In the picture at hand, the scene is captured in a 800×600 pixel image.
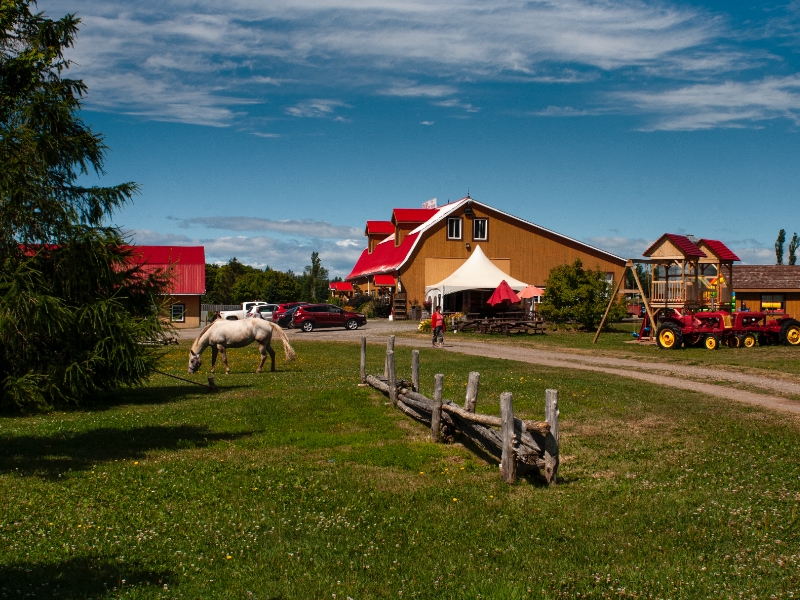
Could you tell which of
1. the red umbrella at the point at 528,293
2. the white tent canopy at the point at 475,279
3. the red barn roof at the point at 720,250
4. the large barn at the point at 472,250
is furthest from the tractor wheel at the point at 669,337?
the large barn at the point at 472,250

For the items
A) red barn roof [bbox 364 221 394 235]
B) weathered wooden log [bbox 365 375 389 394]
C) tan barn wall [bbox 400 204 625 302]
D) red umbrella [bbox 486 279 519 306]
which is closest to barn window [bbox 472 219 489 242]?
tan barn wall [bbox 400 204 625 302]

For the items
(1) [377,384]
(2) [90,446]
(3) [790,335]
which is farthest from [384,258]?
(2) [90,446]

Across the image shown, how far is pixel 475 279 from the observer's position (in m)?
51.1

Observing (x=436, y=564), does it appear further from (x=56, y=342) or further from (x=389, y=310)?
(x=389, y=310)

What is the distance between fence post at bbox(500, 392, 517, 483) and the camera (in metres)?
10.1

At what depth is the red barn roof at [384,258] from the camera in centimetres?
5897

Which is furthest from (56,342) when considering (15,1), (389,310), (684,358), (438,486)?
(389,310)

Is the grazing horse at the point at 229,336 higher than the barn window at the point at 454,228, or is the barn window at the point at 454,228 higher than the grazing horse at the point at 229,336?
the barn window at the point at 454,228

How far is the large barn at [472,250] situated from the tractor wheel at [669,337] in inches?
1024

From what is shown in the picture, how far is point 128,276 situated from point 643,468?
13982 mm

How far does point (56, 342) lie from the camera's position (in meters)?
18.7

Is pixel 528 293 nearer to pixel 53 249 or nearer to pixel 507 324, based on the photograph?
pixel 507 324

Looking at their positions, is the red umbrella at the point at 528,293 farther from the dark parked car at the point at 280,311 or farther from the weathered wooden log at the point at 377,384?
the weathered wooden log at the point at 377,384

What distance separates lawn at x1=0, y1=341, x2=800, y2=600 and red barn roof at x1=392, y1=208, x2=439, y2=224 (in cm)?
4783
